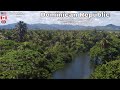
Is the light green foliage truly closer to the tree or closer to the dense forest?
the dense forest

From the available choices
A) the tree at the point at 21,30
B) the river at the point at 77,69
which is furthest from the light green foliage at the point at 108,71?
the tree at the point at 21,30

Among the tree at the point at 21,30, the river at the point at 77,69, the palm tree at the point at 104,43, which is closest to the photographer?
the river at the point at 77,69

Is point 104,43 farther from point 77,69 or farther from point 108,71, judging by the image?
point 77,69

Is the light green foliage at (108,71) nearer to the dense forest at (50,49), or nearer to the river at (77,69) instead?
the dense forest at (50,49)

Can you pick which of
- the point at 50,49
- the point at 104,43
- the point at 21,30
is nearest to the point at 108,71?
the point at 104,43

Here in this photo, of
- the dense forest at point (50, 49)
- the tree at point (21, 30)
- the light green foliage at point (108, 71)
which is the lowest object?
the light green foliage at point (108, 71)
